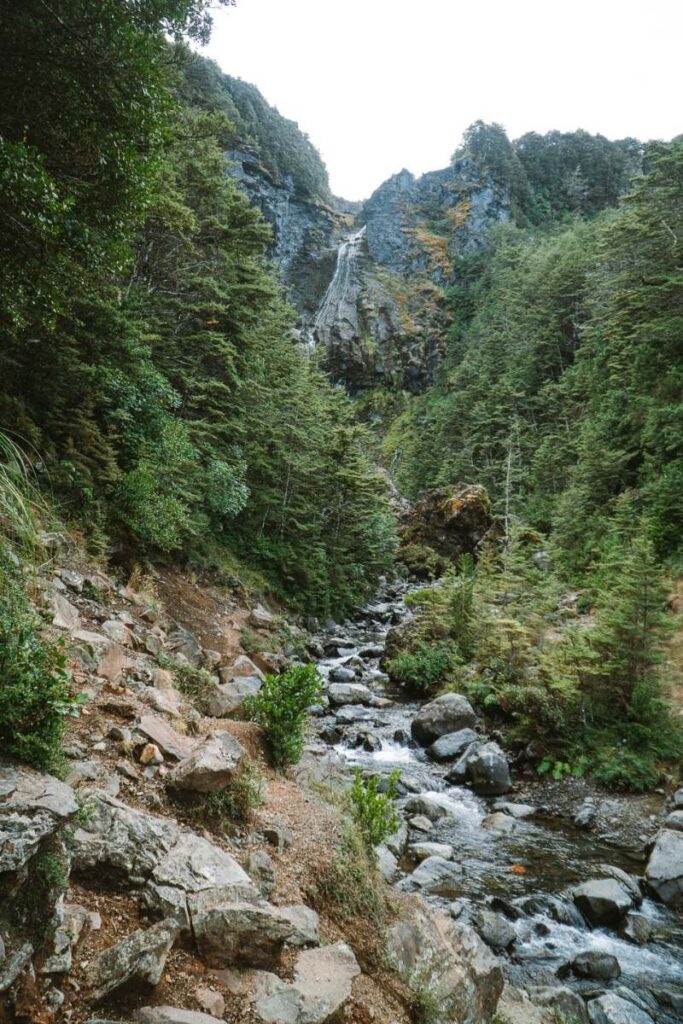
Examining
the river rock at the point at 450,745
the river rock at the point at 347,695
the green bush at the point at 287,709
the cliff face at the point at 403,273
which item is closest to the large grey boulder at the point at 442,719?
the river rock at the point at 450,745

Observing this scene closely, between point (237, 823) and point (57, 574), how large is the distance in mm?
5317

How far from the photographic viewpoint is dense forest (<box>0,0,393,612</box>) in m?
6.76

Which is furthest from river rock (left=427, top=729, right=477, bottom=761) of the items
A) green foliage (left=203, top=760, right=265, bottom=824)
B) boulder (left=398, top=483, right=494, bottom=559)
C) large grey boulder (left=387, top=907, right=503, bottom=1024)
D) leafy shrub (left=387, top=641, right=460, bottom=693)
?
boulder (left=398, top=483, right=494, bottom=559)

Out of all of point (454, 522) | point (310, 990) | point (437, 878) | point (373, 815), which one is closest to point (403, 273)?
point (454, 522)

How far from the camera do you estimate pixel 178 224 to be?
15.0 m

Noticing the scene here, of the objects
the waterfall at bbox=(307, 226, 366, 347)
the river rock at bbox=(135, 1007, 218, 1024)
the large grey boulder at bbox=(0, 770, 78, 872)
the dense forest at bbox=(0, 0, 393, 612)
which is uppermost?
the waterfall at bbox=(307, 226, 366, 347)

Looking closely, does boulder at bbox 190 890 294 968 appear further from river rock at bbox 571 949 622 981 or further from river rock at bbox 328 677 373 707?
river rock at bbox 328 677 373 707

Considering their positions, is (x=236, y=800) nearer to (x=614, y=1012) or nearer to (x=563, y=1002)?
(x=563, y=1002)

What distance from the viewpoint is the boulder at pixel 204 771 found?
461 cm

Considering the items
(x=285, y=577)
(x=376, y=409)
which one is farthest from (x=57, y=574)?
(x=376, y=409)

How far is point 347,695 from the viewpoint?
15.1 meters

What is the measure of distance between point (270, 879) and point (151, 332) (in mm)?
16640

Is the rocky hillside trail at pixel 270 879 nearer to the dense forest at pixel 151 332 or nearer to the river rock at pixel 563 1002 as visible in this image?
the river rock at pixel 563 1002

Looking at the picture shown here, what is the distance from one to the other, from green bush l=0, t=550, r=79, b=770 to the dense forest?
16.0 feet
